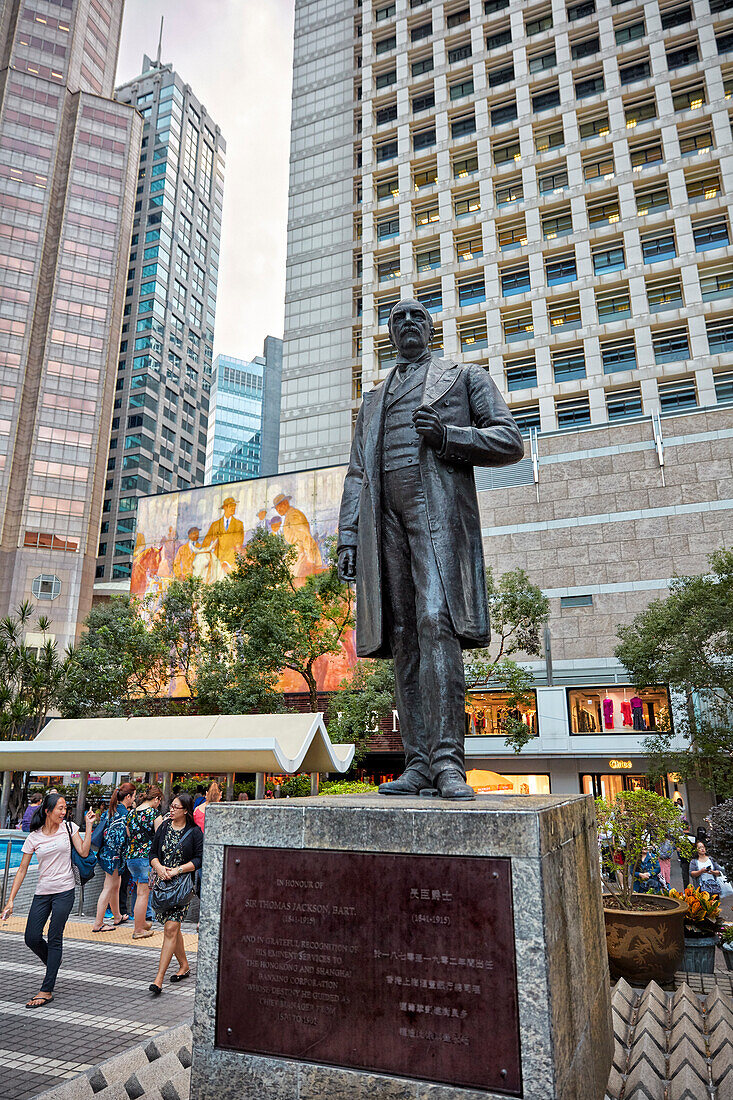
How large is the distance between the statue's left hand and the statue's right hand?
885 mm

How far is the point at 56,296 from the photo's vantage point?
60500 mm

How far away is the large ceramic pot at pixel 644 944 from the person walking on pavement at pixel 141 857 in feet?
19.3

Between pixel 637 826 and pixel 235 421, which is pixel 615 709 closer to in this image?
pixel 637 826

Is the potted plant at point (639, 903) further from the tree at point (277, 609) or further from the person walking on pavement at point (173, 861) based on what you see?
the tree at point (277, 609)

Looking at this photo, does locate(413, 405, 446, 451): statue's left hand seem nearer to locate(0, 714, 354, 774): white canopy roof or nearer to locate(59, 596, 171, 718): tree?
locate(0, 714, 354, 774): white canopy roof

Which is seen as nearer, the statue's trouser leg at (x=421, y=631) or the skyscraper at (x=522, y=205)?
the statue's trouser leg at (x=421, y=631)

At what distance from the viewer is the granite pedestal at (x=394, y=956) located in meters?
2.64

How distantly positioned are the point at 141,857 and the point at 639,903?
20.9 ft

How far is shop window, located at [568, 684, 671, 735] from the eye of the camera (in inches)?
1101

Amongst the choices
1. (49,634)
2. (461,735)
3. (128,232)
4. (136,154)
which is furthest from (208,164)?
(461,735)

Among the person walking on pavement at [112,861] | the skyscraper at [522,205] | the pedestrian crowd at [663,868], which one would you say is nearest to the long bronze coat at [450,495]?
the pedestrian crowd at [663,868]

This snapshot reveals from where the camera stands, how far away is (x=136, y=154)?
6731 cm

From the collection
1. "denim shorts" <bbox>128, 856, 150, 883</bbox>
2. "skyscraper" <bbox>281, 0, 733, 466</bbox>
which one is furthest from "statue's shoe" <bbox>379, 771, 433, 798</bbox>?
"skyscraper" <bbox>281, 0, 733, 466</bbox>

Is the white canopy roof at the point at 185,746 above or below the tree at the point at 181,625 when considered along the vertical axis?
below
